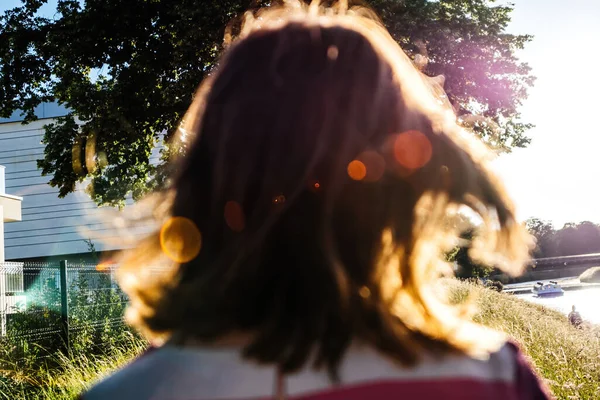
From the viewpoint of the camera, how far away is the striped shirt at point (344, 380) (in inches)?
39.2

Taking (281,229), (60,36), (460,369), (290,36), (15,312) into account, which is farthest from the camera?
(60,36)

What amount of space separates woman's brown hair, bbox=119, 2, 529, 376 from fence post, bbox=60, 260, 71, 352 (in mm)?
11329

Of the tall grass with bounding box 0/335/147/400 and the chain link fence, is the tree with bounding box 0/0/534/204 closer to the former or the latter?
the chain link fence

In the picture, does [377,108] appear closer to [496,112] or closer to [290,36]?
[290,36]

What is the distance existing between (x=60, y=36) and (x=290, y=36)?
1556 centimetres

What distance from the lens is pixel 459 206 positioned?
4.02ft

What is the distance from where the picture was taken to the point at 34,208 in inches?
1469

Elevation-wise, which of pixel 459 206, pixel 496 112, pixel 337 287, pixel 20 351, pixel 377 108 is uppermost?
pixel 496 112

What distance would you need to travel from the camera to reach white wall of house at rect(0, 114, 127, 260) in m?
36.7

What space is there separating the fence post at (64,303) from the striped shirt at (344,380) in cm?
1143

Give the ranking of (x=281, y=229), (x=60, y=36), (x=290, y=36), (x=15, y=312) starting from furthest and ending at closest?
(x=60, y=36)
(x=15, y=312)
(x=290, y=36)
(x=281, y=229)

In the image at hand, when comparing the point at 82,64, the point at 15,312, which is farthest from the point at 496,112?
→ the point at 15,312

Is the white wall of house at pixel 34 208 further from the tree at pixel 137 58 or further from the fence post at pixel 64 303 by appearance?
the fence post at pixel 64 303

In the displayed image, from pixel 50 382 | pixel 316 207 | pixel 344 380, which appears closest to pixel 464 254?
pixel 316 207
